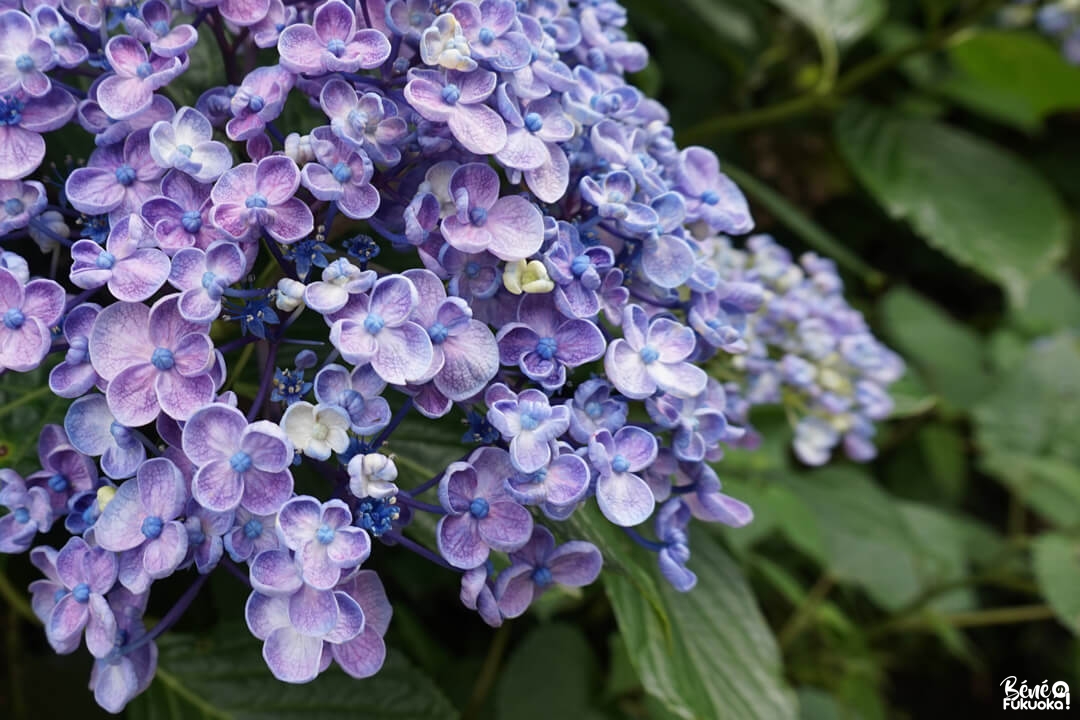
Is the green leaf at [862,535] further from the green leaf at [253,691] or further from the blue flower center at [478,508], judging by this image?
the blue flower center at [478,508]

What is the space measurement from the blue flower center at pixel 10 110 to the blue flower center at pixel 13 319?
0.12m

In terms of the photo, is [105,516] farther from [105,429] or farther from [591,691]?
[591,691]

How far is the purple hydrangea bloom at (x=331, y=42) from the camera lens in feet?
1.62

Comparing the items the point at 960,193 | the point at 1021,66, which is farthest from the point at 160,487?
the point at 1021,66

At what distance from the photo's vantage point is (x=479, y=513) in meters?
0.48

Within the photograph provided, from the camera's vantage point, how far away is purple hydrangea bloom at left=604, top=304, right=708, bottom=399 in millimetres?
517

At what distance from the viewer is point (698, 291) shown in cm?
59

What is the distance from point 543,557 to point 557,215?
0.22 metres

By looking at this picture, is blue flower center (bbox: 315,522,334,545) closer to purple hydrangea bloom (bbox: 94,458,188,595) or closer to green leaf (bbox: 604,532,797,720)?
purple hydrangea bloom (bbox: 94,458,188,595)

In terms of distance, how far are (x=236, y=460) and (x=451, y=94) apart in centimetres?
22

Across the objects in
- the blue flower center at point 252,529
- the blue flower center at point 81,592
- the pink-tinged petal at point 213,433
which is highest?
the pink-tinged petal at point 213,433

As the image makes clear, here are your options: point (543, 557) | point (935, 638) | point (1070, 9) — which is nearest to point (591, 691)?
point (543, 557)

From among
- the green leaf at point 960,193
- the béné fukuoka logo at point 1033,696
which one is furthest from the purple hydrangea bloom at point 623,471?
the green leaf at point 960,193

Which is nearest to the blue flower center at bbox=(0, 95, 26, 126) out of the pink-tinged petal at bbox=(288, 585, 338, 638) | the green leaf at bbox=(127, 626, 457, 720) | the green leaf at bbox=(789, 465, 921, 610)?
the pink-tinged petal at bbox=(288, 585, 338, 638)
